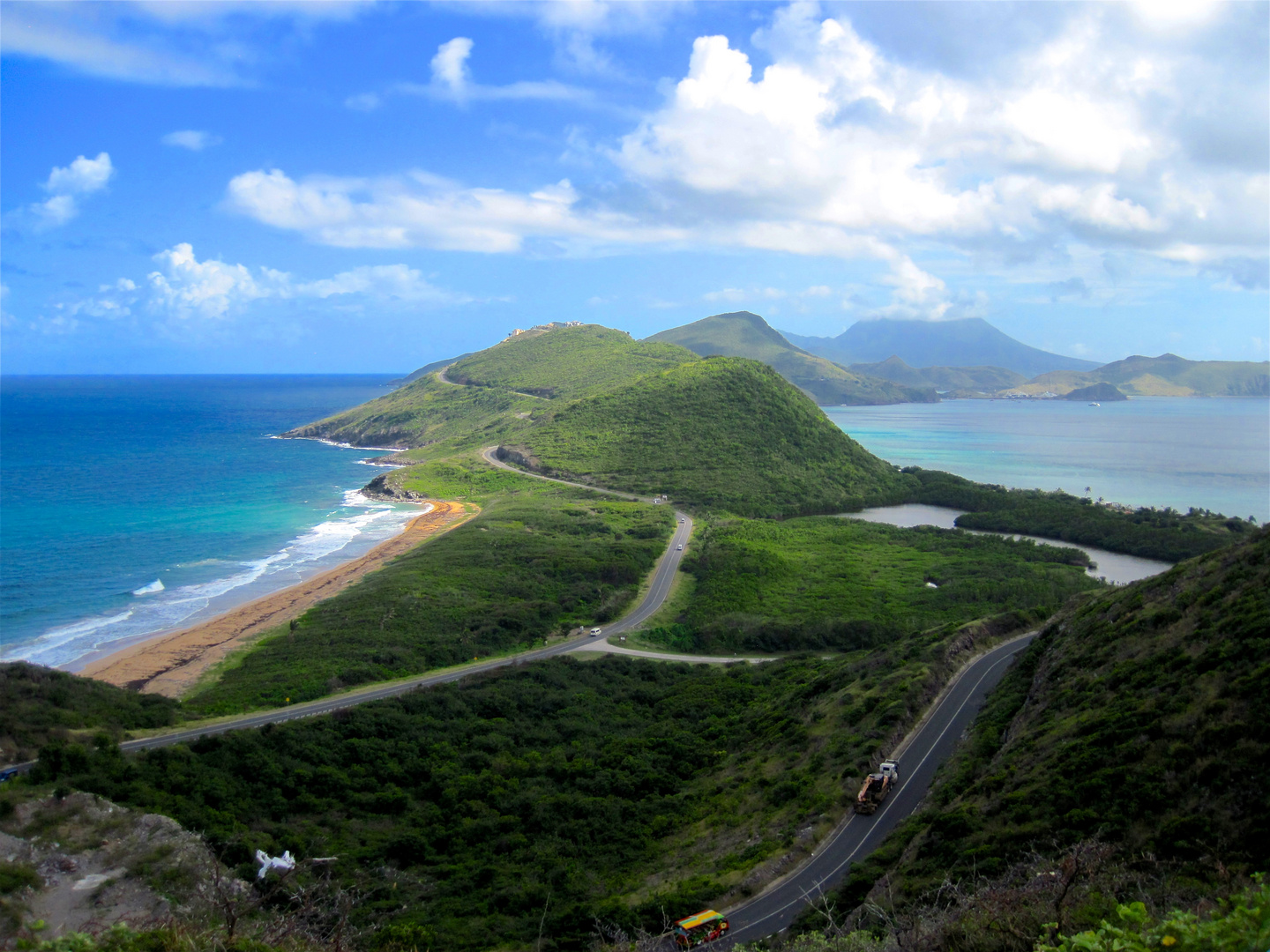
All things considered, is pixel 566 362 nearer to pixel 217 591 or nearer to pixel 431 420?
pixel 431 420

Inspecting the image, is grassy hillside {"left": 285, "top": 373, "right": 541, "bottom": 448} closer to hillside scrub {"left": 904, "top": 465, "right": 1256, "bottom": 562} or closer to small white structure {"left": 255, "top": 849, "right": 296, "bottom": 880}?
hillside scrub {"left": 904, "top": 465, "right": 1256, "bottom": 562}

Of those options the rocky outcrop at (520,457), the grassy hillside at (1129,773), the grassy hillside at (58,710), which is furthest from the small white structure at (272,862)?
the rocky outcrop at (520,457)

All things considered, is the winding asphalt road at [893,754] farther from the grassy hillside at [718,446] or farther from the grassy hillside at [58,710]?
the grassy hillside at [718,446]

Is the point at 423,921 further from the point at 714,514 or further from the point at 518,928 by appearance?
the point at 714,514

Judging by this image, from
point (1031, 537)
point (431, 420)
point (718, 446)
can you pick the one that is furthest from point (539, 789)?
point (431, 420)

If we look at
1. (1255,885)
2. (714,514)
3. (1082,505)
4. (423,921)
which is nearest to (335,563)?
(714,514)

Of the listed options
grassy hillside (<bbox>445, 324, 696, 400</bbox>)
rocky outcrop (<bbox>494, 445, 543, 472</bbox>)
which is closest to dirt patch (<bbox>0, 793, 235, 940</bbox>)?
rocky outcrop (<bbox>494, 445, 543, 472</bbox>)
